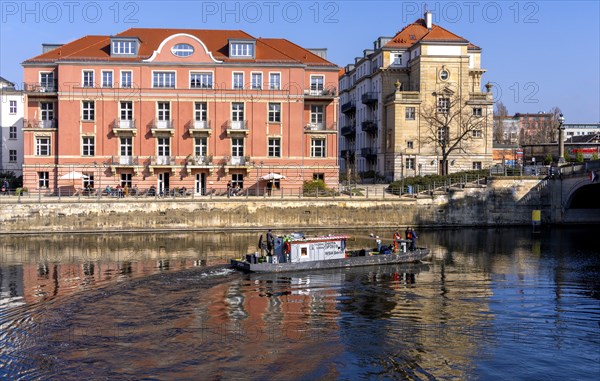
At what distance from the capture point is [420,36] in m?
86.7

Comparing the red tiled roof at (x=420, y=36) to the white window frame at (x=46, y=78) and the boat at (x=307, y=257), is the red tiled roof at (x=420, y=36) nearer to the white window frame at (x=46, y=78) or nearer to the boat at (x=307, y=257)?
the white window frame at (x=46, y=78)

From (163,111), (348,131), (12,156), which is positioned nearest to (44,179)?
(163,111)

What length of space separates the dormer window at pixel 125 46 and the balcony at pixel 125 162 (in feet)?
32.8

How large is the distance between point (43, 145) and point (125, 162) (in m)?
8.25

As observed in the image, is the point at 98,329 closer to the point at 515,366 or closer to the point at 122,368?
the point at 122,368

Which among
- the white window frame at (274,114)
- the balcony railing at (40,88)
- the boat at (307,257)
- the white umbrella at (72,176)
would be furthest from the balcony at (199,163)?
the boat at (307,257)

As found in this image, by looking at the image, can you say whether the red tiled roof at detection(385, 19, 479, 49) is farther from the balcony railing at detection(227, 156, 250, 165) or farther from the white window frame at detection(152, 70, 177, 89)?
the white window frame at detection(152, 70, 177, 89)

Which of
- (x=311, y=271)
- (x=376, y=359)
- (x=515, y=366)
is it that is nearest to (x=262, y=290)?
(x=311, y=271)

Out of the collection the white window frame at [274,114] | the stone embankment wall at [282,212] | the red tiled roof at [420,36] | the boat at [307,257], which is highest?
the red tiled roof at [420,36]

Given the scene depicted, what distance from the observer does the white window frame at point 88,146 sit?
64.3 meters

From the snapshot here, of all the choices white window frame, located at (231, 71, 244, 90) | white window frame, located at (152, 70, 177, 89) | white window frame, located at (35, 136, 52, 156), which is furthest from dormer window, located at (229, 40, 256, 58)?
white window frame, located at (35, 136, 52, 156)

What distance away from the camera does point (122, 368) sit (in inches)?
793

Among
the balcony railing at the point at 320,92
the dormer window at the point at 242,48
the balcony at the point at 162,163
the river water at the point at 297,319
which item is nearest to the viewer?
the river water at the point at 297,319

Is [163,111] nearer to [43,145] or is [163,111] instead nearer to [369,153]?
[43,145]
